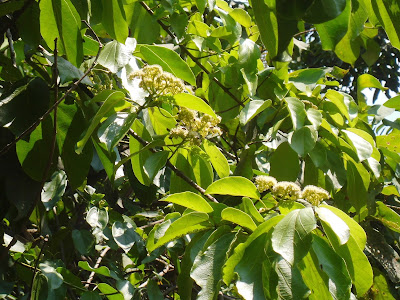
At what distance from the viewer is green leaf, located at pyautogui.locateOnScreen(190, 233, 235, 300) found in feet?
3.11

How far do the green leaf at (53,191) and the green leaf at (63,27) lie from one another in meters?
0.65

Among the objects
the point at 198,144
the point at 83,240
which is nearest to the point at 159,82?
the point at 198,144

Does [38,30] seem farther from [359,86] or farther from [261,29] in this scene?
[359,86]

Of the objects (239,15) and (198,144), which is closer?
(198,144)

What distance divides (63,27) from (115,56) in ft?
0.43

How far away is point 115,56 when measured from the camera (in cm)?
115

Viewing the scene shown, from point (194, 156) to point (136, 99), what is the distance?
230 millimetres

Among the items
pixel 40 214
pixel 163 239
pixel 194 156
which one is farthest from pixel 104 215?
pixel 163 239

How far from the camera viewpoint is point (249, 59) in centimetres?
150

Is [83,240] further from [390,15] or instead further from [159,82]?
[390,15]

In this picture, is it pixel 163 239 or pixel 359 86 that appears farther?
pixel 359 86

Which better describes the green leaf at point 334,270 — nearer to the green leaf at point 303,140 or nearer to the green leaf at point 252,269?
the green leaf at point 252,269

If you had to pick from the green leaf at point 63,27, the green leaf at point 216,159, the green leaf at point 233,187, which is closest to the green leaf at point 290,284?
the green leaf at point 233,187

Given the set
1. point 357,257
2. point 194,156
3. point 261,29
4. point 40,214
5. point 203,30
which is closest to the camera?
point 261,29
